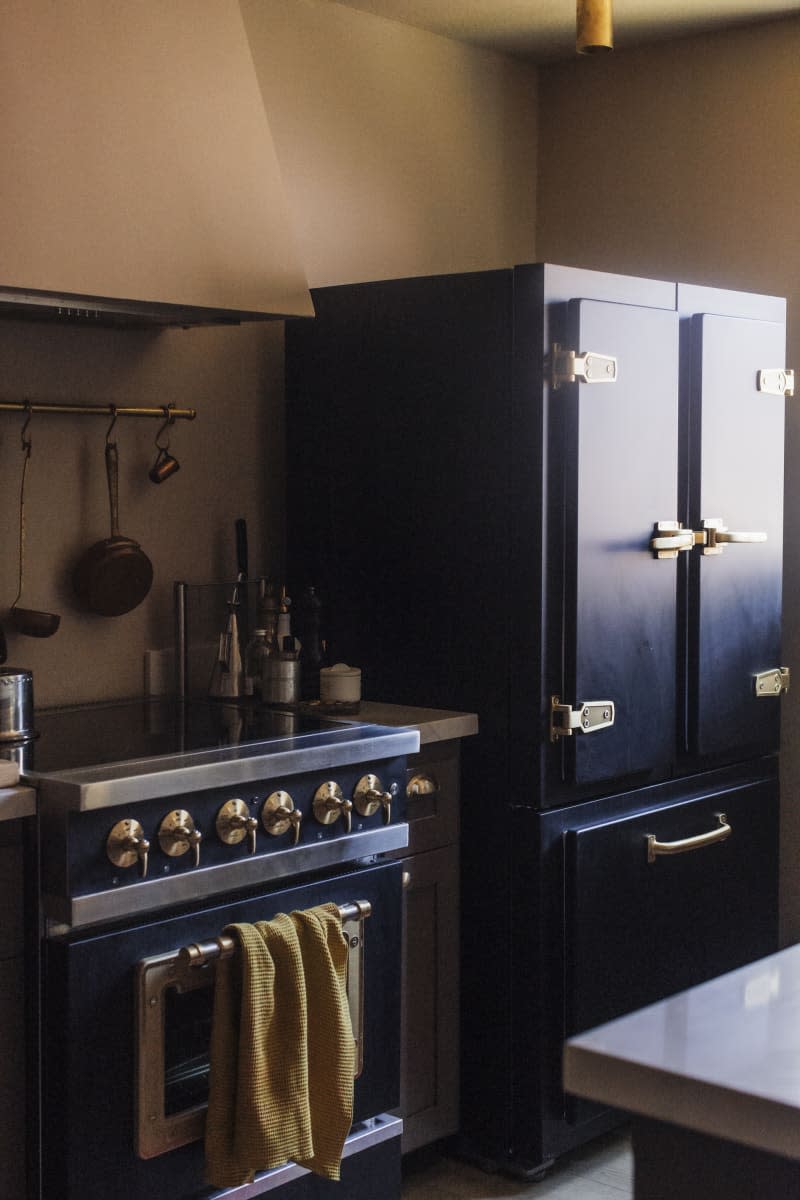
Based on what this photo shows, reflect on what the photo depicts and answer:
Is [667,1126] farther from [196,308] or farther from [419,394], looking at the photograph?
[419,394]

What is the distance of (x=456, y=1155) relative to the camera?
9.34ft

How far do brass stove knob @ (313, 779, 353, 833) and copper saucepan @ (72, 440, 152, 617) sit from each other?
67 cm

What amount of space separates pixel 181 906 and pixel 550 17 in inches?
89.3

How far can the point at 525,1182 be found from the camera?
9.02 feet

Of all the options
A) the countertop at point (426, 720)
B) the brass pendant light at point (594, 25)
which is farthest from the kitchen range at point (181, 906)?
the brass pendant light at point (594, 25)

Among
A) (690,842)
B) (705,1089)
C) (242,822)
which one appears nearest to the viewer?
(705,1089)

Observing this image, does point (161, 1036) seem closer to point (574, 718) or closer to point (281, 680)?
point (281, 680)

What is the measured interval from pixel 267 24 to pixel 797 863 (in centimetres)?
226

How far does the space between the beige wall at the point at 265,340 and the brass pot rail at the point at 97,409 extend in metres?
0.03

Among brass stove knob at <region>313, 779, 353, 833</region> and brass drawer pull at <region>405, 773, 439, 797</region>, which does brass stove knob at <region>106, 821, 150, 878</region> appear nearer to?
brass stove knob at <region>313, 779, 353, 833</region>

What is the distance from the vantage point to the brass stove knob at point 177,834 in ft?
6.88

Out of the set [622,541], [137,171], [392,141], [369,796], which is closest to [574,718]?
[622,541]

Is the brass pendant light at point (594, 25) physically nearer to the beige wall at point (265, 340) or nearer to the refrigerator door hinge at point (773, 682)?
the beige wall at point (265, 340)

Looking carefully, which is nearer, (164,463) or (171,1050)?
(171,1050)
